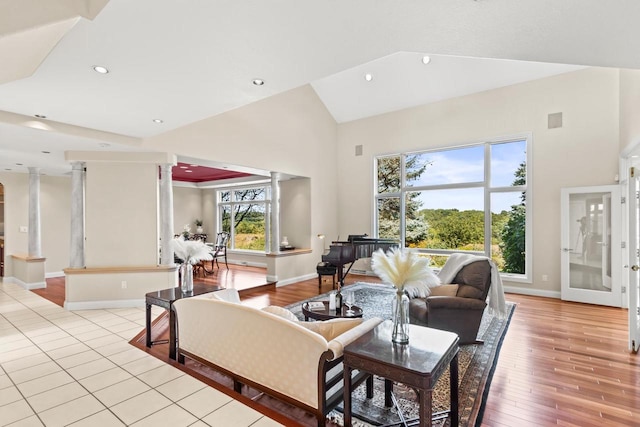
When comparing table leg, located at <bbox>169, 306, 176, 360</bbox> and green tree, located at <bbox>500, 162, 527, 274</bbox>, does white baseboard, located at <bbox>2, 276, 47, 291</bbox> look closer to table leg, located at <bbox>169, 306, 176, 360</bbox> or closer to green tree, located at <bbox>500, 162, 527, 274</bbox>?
table leg, located at <bbox>169, 306, 176, 360</bbox>

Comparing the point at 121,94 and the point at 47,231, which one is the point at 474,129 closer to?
the point at 121,94

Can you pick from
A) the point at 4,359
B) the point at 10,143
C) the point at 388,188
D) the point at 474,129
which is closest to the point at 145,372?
the point at 4,359

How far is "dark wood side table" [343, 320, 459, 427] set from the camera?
5.42ft

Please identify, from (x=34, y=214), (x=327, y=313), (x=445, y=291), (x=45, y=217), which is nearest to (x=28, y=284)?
(x=34, y=214)

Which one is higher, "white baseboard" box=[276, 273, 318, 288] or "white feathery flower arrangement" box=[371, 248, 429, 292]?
"white feathery flower arrangement" box=[371, 248, 429, 292]

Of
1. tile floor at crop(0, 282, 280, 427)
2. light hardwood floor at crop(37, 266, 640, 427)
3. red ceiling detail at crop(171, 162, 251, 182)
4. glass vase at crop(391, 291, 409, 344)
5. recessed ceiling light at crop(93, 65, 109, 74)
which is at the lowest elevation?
light hardwood floor at crop(37, 266, 640, 427)

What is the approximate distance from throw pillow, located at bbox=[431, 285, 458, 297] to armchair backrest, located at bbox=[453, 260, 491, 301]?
0.21 feet

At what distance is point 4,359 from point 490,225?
305 inches

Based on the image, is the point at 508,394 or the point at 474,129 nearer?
the point at 508,394

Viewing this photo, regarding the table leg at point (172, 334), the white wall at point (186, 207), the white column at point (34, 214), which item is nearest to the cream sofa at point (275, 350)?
the table leg at point (172, 334)

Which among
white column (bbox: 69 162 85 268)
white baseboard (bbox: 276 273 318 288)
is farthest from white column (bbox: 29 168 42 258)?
white baseboard (bbox: 276 273 318 288)

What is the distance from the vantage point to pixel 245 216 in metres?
10.4

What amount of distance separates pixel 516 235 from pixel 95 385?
23.0ft

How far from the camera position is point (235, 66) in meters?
2.44
